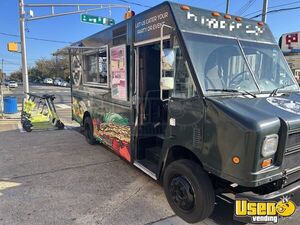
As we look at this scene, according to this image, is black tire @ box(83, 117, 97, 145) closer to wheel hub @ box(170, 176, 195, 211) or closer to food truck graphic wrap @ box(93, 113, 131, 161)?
food truck graphic wrap @ box(93, 113, 131, 161)

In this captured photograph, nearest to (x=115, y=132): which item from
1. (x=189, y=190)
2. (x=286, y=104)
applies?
(x=189, y=190)

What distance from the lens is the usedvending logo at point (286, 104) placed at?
282 cm

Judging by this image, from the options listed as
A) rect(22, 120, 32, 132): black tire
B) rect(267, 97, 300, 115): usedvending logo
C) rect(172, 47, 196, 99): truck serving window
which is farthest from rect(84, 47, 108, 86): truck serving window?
rect(267, 97, 300, 115): usedvending logo

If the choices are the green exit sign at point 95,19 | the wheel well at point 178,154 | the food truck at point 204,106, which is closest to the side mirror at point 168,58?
the food truck at point 204,106

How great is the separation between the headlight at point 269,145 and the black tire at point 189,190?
2.53ft

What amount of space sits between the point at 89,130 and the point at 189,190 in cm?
418

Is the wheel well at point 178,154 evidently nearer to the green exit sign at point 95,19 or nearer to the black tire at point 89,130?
the black tire at point 89,130

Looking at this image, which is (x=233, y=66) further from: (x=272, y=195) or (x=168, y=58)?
(x=272, y=195)

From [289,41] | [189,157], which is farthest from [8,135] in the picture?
[289,41]

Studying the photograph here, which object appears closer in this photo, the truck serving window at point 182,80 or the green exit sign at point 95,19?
the truck serving window at point 182,80

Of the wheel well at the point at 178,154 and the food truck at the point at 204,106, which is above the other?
the food truck at the point at 204,106

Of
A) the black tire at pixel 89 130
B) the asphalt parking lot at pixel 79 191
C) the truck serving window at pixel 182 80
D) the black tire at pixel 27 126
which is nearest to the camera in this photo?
the truck serving window at pixel 182 80

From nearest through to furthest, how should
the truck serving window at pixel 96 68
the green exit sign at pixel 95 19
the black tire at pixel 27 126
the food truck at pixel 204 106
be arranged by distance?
the food truck at pixel 204 106 → the truck serving window at pixel 96 68 → the black tire at pixel 27 126 → the green exit sign at pixel 95 19

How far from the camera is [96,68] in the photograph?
583 cm
